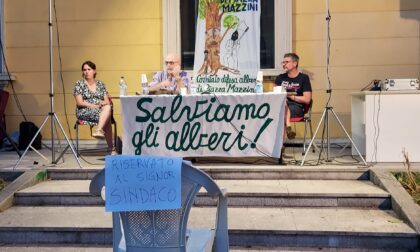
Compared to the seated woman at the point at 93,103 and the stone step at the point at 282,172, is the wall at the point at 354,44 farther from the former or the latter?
the seated woman at the point at 93,103

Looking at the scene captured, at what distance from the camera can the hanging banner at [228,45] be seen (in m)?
6.51

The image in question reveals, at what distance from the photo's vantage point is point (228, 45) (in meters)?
6.66

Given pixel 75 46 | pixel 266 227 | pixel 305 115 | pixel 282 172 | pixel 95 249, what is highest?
pixel 75 46

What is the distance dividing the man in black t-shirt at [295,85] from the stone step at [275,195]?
3.95 feet

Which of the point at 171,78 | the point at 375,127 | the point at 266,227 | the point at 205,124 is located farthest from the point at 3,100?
the point at 375,127

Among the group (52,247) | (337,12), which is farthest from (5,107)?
(337,12)

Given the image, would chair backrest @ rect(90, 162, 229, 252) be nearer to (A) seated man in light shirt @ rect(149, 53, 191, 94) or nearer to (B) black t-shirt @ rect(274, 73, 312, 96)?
(A) seated man in light shirt @ rect(149, 53, 191, 94)

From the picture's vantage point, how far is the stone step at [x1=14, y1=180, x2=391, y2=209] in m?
4.81

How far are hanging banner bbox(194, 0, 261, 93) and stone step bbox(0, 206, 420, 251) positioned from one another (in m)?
2.12

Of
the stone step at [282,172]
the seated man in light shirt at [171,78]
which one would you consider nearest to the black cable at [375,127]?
the stone step at [282,172]

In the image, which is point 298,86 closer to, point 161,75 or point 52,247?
point 161,75

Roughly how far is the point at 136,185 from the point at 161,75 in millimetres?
4129

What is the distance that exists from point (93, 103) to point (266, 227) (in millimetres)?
3150

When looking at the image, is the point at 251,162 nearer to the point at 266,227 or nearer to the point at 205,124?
the point at 205,124
